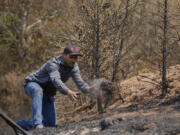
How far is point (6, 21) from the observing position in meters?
19.2

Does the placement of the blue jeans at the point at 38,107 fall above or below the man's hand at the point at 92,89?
below

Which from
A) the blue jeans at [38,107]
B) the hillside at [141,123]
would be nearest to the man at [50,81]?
the blue jeans at [38,107]

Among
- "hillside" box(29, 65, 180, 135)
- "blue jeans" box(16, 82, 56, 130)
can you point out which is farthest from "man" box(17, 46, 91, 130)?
"hillside" box(29, 65, 180, 135)

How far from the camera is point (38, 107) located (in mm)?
6184

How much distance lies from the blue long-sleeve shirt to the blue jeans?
14 centimetres

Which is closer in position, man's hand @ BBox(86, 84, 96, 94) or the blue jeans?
man's hand @ BBox(86, 84, 96, 94)

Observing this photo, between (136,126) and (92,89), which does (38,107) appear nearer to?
(92,89)

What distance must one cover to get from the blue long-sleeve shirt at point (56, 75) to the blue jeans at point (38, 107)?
138mm

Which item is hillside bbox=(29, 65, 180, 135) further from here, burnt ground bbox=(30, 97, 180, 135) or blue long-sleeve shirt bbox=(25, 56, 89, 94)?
blue long-sleeve shirt bbox=(25, 56, 89, 94)

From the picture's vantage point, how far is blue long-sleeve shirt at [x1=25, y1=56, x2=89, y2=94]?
19.2 ft

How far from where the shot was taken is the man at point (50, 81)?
5.96 meters

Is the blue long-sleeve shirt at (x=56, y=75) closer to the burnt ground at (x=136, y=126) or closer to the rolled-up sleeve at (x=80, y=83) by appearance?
the rolled-up sleeve at (x=80, y=83)

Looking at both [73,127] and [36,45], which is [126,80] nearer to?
[73,127]

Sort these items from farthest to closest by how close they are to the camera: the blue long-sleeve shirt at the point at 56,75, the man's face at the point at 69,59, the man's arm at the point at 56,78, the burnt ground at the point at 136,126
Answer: the man's face at the point at 69,59 → the blue long-sleeve shirt at the point at 56,75 → the man's arm at the point at 56,78 → the burnt ground at the point at 136,126
